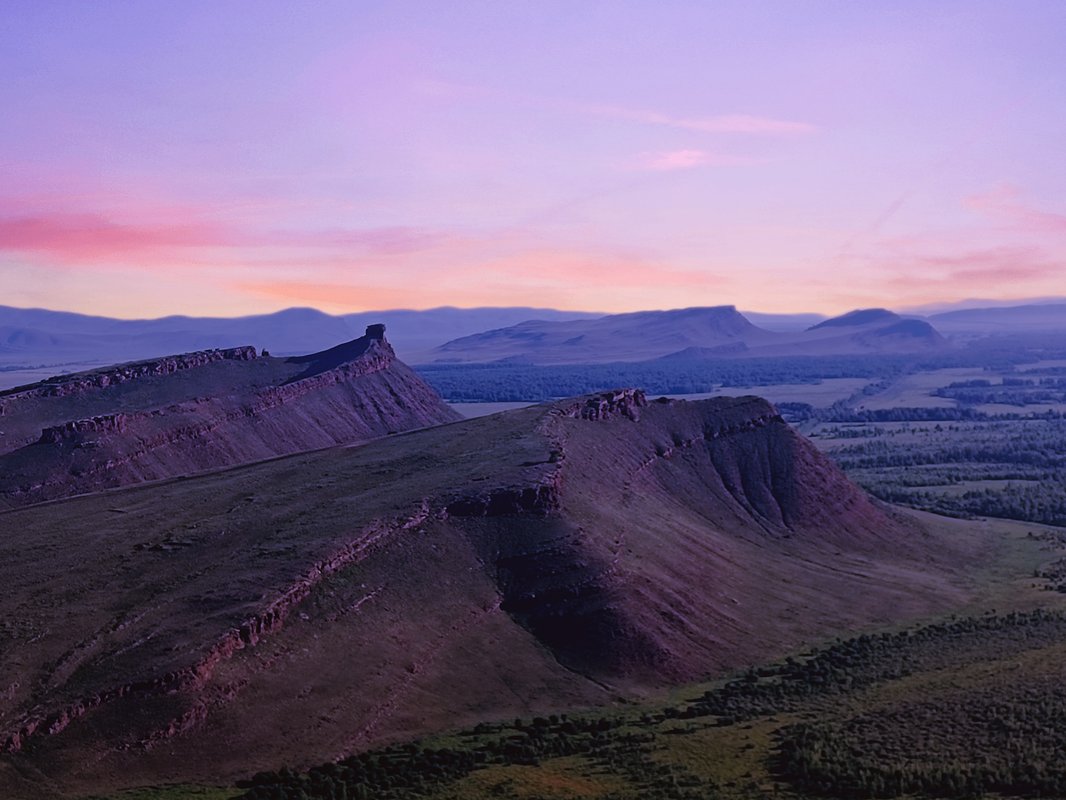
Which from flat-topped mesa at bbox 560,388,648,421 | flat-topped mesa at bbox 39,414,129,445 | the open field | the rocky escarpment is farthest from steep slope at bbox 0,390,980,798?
the rocky escarpment

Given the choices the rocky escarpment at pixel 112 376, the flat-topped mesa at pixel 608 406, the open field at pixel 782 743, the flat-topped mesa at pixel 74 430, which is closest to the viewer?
the open field at pixel 782 743

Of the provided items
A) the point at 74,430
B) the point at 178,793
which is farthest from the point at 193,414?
the point at 178,793

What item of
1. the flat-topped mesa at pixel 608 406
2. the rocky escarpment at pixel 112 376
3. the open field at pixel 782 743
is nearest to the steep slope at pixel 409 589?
the flat-topped mesa at pixel 608 406

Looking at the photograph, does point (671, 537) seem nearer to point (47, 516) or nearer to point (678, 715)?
point (678, 715)

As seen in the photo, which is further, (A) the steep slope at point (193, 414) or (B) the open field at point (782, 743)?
(A) the steep slope at point (193, 414)

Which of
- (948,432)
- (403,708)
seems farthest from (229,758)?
(948,432)

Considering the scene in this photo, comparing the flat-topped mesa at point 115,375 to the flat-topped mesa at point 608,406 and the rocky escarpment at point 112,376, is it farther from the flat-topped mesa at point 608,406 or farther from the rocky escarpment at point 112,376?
the flat-topped mesa at point 608,406

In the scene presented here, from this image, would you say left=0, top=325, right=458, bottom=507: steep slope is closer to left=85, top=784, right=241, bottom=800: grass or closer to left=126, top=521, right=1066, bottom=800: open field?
left=85, top=784, right=241, bottom=800: grass

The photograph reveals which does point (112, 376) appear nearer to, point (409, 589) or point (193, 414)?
point (193, 414)
